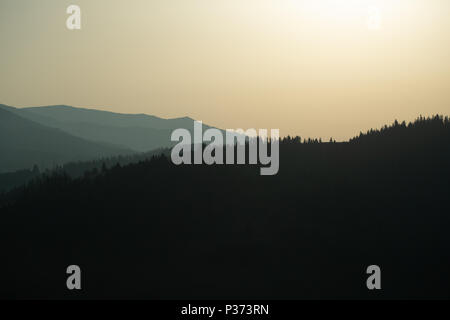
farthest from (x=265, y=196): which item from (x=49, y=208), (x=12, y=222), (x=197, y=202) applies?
(x=12, y=222)

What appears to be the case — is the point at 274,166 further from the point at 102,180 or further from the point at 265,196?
the point at 102,180

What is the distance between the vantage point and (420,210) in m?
37.2

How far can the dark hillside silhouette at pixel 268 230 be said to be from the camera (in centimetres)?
3447

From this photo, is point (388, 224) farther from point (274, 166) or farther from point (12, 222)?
point (12, 222)

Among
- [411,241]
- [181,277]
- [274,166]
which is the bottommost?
[181,277]

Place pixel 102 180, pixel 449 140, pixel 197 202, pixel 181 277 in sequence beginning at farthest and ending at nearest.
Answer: pixel 102 180, pixel 197 202, pixel 449 140, pixel 181 277

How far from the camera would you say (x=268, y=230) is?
4053 centimetres

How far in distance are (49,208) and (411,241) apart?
46.4 metres

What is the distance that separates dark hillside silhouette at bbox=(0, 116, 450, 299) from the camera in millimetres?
34469

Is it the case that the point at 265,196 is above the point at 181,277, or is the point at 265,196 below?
above
